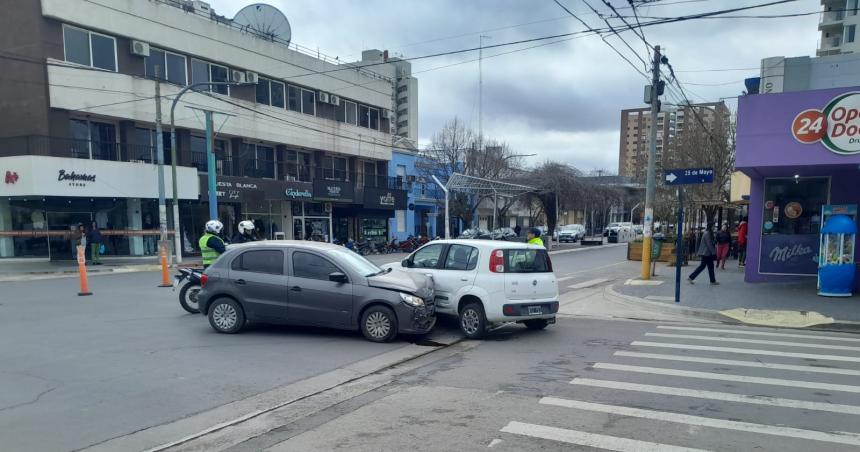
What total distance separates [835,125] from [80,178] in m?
26.0

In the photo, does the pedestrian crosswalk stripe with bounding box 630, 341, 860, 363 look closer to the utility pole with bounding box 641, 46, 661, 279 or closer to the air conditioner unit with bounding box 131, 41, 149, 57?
the utility pole with bounding box 641, 46, 661, 279

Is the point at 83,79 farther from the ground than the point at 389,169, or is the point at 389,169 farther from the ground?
the point at 83,79

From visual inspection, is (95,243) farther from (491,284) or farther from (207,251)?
(491,284)

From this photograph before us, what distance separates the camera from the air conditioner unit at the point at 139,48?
78.2ft

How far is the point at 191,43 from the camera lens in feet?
87.4

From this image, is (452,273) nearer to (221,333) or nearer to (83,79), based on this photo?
(221,333)

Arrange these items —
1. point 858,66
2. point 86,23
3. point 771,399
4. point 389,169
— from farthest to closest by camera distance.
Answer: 1. point 389,169
2. point 86,23
3. point 858,66
4. point 771,399

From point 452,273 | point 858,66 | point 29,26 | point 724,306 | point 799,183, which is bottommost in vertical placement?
point 724,306

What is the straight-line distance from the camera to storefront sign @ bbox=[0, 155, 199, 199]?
1980cm

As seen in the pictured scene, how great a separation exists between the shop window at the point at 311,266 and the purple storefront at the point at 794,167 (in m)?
11.0

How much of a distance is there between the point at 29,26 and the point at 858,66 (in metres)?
31.5

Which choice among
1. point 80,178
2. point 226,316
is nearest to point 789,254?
point 226,316

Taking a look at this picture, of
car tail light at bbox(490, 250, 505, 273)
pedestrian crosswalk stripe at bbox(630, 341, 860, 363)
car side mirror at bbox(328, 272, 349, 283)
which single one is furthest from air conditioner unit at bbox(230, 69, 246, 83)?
pedestrian crosswalk stripe at bbox(630, 341, 860, 363)

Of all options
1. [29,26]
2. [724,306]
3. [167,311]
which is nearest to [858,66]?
[724,306]
